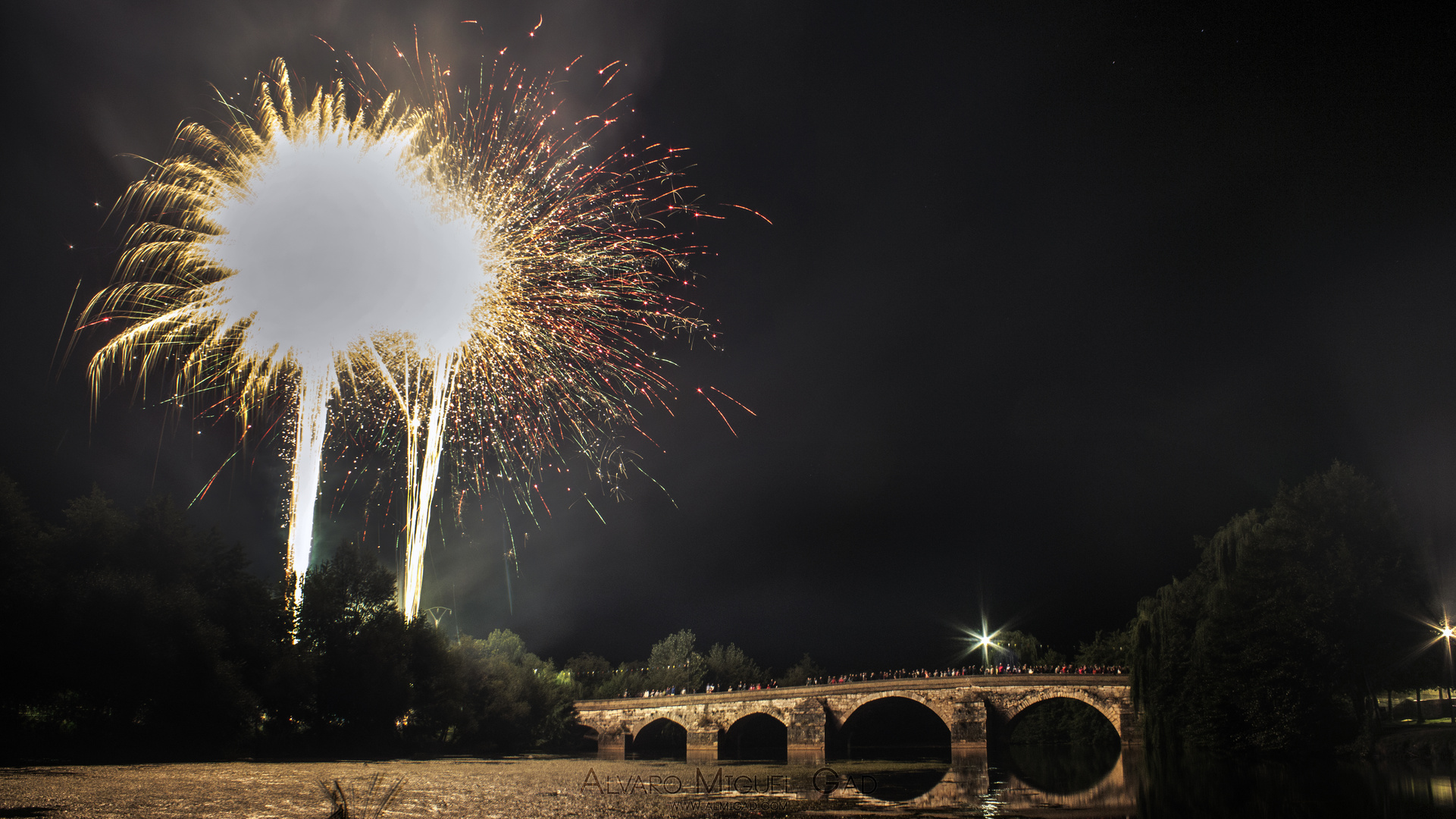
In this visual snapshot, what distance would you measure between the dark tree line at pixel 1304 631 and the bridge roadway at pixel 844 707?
5.54 meters

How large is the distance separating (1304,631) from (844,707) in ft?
119

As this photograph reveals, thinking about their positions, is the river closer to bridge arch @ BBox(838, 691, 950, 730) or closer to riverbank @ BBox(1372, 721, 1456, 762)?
riverbank @ BBox(1372, 721, 1456, 762)

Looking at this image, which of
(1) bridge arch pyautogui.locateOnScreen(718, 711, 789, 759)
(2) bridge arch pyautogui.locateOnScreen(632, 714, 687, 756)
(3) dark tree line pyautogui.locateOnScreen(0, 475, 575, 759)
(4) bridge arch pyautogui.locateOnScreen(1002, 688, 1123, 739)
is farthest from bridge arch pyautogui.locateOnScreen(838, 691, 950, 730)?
(3) dark tree line pyautogui.locateOnScreen(0, 475, 575, 759)

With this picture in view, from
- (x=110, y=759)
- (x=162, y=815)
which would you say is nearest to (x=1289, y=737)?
(x=162, y=815)

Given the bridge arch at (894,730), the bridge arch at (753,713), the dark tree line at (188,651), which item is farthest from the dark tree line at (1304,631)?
the dark tree line at (188,651)

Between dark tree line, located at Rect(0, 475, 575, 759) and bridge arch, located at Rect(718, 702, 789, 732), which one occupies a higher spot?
dark tree line, located at Rect(0, 475, 575, 759)

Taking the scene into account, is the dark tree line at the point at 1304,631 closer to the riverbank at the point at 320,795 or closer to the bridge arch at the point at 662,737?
the riverbank at the point at 320,795

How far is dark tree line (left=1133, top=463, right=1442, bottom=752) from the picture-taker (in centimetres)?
3984

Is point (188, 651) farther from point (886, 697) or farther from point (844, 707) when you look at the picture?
point (886, 697)

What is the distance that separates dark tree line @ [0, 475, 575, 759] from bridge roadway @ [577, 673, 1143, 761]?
85.1ft

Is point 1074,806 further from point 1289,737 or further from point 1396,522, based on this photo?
point 1396,522

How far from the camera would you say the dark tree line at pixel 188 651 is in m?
34.2

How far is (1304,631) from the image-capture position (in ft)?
131

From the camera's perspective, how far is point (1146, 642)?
1914 inches
